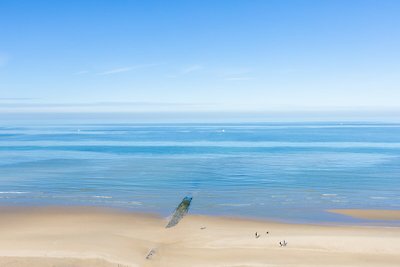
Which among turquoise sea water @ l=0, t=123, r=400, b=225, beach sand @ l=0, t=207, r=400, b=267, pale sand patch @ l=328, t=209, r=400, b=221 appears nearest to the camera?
beach sand @ l=0, t=207, r=400, b=267

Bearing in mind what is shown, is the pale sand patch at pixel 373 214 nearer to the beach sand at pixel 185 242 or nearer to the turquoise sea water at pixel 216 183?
the turquoise sea water at pixel 216 183

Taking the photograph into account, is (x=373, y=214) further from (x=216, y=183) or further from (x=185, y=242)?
(x=216, y=183)

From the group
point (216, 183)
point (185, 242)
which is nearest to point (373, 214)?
point (185, 242)

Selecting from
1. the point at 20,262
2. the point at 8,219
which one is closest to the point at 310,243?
the point at 20,262

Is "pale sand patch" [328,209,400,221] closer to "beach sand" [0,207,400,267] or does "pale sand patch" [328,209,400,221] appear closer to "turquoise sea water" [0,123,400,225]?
"turquoise sea water" [0,123,400,225]

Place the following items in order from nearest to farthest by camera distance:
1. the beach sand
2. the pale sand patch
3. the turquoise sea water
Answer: the beach sand, the pale sand patch, the turquoise sea water

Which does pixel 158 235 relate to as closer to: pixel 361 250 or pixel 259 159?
pixel 361 250

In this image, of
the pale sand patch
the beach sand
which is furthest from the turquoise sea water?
the beach sand

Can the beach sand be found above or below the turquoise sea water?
above
